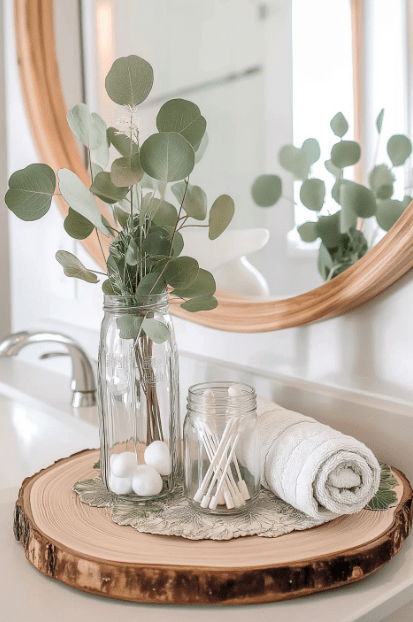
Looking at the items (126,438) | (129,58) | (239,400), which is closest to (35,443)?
(126,438)

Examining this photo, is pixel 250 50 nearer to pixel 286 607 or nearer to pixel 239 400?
pixel 239 400

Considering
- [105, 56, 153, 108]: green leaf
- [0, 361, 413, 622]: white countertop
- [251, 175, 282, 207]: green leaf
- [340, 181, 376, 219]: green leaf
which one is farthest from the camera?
[251, 175, 282, 207]: green leaf

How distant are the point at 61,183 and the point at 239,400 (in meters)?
0.27

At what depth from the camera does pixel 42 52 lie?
1229 mm

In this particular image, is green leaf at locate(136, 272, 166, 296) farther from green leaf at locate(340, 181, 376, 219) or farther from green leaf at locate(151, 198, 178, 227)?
green leaf at locate(340, 181, 376, 219)

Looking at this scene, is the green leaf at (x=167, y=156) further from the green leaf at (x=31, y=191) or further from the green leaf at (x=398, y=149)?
the green leaf at (x=398, y=149)

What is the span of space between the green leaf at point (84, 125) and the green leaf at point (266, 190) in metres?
0.26

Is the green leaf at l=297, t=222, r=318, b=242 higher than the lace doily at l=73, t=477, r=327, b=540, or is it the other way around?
the green leaf at l=297, t=222, r=318, b=242

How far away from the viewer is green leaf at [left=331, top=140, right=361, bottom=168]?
67 cm

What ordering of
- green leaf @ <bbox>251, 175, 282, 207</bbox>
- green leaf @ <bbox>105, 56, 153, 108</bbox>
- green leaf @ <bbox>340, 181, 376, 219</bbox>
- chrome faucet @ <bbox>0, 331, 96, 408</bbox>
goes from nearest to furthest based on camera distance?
green leaf @ <bbox>105, 56, 153, 108</bbox> → green leaf @ <bbox>340, 181, 376, 219</bbox> → green leaf @ <bbox>251, 175, 282, 207</bbox> → chrome faucet @ <bbox>0, 331, 96, 408</bbox>

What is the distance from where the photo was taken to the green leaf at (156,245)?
58 cm

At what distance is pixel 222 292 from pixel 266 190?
0.16 m

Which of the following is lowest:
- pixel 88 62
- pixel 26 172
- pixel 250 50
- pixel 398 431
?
pixel 398 431

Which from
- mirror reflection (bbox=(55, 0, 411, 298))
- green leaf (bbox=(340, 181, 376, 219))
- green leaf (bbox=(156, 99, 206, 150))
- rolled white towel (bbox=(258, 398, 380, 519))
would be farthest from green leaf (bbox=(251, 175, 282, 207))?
rolled white towel (bbox=(258, 398, 380, 519))
